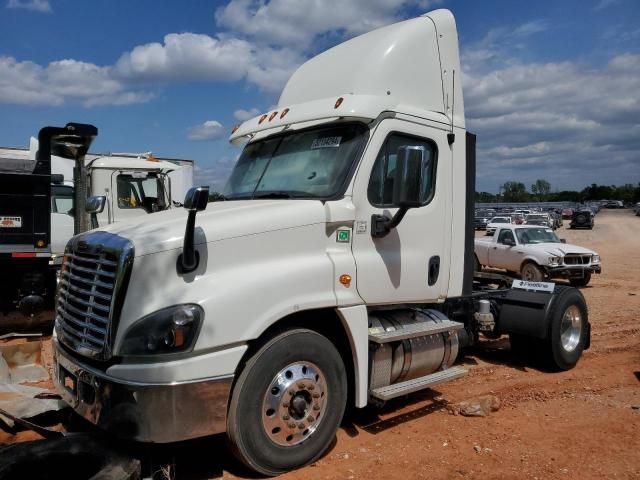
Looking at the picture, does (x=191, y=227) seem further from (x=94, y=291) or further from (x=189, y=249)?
(x=94, y=291)

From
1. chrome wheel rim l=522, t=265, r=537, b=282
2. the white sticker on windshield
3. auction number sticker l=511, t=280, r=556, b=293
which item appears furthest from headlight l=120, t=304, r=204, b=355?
chrome wheel rim l=522, t=265, r=537, b=282

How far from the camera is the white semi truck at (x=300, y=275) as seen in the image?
3385 mm

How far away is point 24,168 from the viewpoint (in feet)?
28.5

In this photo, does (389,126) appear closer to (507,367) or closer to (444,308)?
(444,308)

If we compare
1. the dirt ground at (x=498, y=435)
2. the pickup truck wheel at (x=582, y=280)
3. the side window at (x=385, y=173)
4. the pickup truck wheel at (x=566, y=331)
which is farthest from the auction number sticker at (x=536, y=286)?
the pickup truck wheel at (x=582, y=280)

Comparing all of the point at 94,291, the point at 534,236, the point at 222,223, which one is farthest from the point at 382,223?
the point at 534,236

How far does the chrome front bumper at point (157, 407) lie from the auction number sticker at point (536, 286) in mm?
4719

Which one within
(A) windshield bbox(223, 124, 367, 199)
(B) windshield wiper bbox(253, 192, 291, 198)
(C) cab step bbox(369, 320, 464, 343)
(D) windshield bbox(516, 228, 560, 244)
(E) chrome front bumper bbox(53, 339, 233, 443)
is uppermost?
(A) windshield bbox(223, 124, 367, 199)

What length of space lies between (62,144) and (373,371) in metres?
6.74

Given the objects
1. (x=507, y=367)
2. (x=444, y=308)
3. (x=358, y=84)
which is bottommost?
(x=507, y=367)

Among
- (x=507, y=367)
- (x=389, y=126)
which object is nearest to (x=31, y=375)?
(x=389, y=126)

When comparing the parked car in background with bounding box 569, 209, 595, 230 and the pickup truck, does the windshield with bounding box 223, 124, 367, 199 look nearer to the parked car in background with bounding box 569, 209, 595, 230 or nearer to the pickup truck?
the pickup truck

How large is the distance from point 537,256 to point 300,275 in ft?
43.4

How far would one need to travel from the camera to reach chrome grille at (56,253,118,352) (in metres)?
3.49
